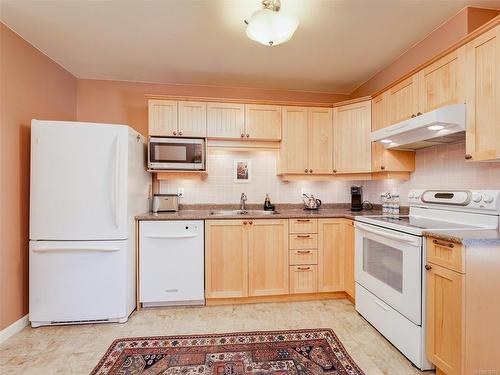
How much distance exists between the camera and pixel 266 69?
2.87 meters

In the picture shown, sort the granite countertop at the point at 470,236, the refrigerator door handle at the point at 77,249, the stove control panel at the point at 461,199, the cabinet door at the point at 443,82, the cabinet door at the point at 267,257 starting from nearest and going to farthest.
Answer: the granite countertop at the point at 470,236 → the stove control panel at the point at 461,199 → the cabinet door at the point at 443,82 → the refrigerator door handle at the point at 77,249 → the cabinet door at the point at 267,257

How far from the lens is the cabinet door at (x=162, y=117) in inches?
111

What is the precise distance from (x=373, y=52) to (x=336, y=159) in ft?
3.89

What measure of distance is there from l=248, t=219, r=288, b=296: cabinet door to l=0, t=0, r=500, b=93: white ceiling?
5.82 feet

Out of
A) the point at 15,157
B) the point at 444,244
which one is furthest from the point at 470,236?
the point at 15,157

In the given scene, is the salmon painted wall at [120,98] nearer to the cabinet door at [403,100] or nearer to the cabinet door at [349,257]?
the cabinet door at [403,100]

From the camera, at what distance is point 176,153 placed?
2832mm

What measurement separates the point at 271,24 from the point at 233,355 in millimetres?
2359

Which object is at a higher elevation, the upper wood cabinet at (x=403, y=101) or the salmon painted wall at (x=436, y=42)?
the salmon painted wall at (x=436, y=42)

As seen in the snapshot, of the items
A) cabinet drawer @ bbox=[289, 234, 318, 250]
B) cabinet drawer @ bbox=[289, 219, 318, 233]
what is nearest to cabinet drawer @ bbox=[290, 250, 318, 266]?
cabinet drawer @ bbox=[289, 234, 318, 250]

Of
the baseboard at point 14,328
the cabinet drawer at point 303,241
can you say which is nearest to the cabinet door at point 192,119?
the cabinet drawer at point 303,241

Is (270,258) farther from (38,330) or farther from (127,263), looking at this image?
(38,330)

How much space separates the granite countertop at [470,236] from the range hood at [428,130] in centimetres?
74

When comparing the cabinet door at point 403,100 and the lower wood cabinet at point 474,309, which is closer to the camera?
the lower wood cabinet at point 474,309
